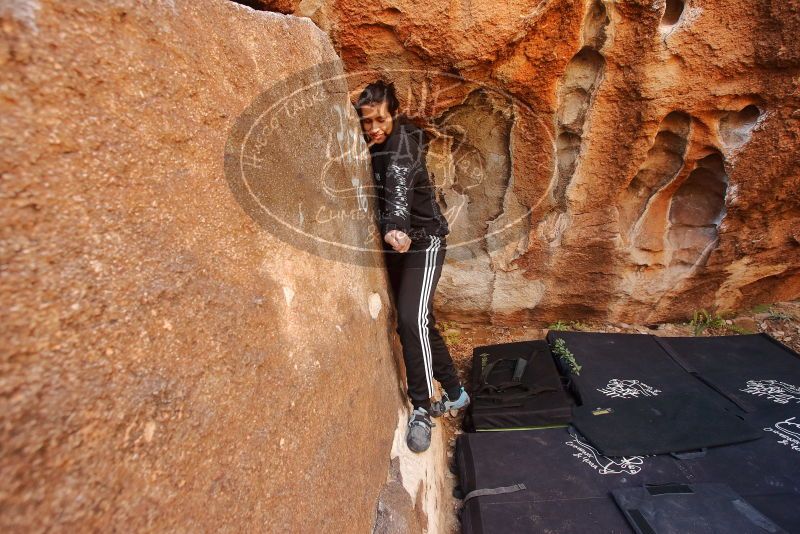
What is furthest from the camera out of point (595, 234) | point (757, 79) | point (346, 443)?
point (595, 234)

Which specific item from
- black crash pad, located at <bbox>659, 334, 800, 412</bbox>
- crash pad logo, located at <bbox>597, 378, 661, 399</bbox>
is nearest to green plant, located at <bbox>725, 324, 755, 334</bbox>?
black crash pad, located at <bbox>659, 334, 800, 412</bbox>

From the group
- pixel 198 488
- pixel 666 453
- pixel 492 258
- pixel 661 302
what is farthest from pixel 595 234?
pixel 198 488

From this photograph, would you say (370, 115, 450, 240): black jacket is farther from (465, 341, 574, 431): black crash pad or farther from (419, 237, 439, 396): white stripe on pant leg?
(465, 341, 574, 431): black crash pad

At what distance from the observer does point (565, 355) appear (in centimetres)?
252

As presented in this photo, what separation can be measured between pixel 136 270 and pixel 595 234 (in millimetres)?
2679

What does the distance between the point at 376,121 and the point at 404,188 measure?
13.2 inches

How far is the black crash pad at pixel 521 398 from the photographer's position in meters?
2.12

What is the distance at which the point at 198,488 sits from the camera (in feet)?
2.04

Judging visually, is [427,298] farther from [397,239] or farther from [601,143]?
[601,143]

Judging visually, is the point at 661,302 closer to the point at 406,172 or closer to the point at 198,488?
the point at 406,172

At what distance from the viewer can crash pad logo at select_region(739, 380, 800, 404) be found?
2.19m

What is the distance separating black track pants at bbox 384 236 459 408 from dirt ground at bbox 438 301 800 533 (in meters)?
1.14

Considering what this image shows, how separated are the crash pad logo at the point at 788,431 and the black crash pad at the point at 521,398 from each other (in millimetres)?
955

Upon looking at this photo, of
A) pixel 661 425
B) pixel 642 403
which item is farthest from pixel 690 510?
pixel 642 403
